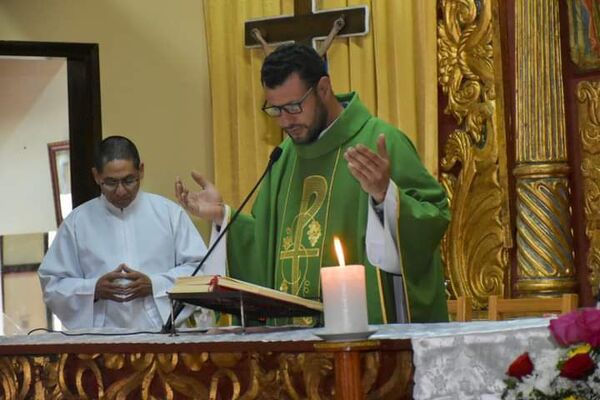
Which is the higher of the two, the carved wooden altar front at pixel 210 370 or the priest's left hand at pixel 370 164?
the priest's left hand at pixel 370 164

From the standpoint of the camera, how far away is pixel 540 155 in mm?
6535

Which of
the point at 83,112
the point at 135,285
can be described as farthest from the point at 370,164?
the point at 83,112

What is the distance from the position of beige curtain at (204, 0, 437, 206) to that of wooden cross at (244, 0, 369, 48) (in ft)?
0.27

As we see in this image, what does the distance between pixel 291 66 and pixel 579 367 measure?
217 centimetres

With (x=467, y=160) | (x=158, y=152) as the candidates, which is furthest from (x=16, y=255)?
(x=467, y=160)

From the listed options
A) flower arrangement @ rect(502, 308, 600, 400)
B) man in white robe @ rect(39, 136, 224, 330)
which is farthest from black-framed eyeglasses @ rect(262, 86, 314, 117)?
man in white robe @ rect(39, 136, 224, 330)

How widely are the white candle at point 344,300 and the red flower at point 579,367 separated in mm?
429

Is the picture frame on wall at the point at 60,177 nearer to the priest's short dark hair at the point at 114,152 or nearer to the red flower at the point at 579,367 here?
the priest's short dark hair at the point at 114,152

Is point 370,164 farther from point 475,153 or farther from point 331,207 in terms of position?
Result: point 475,153

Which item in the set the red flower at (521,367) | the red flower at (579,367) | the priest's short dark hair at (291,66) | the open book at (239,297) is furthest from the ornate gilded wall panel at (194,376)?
the priest's short dark hair at (291,66)

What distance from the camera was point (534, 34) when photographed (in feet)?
21.5

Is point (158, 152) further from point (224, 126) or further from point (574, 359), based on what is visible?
point (574, 359)

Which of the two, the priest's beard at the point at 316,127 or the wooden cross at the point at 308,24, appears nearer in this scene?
the priest's beard at the point at 316,127

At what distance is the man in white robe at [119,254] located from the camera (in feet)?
20.4
